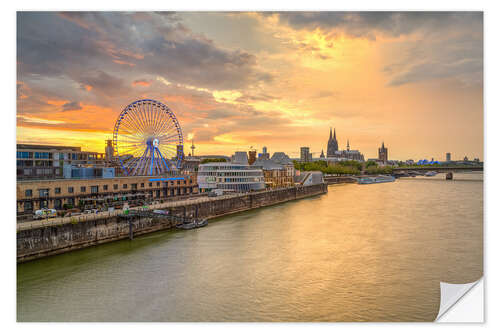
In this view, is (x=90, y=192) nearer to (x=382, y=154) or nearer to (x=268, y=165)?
(x=268, y=165)

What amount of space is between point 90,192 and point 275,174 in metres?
34.4

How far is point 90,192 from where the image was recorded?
26.4 meters

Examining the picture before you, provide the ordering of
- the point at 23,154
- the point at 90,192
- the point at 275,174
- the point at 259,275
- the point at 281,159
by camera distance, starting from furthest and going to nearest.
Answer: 1. the point at 281,159
2. the point at 275,174
3. the point at 23,154
4. the point at 90,192
5. the point at 259,275

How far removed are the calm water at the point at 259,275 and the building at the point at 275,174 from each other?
98.6 feet

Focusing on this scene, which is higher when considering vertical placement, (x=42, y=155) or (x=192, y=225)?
(x=42, y=155)

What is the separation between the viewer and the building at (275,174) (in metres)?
54.8

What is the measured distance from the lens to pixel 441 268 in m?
15.1

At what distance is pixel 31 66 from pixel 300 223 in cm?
2185

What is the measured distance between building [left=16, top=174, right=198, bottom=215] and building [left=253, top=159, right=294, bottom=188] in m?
21.1

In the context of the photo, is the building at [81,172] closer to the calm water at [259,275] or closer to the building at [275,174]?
the calm water at [259,275]

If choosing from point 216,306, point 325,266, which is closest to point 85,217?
point 216,306

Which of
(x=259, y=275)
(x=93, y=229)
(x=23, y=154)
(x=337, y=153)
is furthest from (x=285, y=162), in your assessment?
(x=337, y=153)

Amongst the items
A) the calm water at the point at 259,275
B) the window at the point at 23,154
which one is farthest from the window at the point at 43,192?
the window at the point at 23,154

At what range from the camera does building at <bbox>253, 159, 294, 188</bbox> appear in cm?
5475
